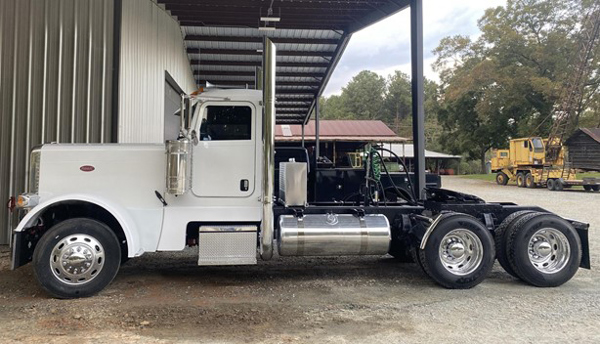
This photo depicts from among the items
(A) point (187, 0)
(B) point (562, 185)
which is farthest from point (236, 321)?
(B) point (562, 185)

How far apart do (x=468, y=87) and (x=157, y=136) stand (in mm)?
32263

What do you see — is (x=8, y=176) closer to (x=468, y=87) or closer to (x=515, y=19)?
(x=468, y=87)

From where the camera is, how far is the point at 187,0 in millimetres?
10016

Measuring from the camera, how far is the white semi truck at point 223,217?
191 inches

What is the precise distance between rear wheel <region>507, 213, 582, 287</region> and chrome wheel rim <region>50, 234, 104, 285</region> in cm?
512

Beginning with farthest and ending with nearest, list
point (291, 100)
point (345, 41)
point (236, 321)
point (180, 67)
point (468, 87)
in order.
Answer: point (468, 87), point (291, 100), point (180, 67), point (345, 41), point (236, 321)

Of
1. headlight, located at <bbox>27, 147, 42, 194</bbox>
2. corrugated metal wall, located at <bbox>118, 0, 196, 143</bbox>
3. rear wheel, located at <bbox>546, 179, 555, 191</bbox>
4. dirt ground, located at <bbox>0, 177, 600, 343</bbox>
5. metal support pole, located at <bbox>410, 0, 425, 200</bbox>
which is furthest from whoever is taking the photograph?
rear wheel, located at <bbox>546, 179, 555, 191</bbox>

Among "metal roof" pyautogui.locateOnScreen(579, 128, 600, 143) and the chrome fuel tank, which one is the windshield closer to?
"metal roof" pyautogui.locateOnScreen(579, 128, 600, 143)

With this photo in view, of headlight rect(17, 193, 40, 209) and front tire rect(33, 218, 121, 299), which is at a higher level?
headlight rect(17, 193, 40, 209)

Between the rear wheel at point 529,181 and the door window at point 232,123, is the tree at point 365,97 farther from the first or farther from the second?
the door window at point 232,123

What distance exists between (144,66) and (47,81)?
2.22 m

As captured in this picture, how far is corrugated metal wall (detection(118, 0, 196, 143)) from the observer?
8062 millimetres

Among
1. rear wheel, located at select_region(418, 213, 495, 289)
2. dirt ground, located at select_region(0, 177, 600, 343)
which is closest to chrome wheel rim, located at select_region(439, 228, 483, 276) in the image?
rear wheel, located at select_region(418, 213, 495, 289)

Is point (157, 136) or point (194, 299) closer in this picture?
point (194, 299)
